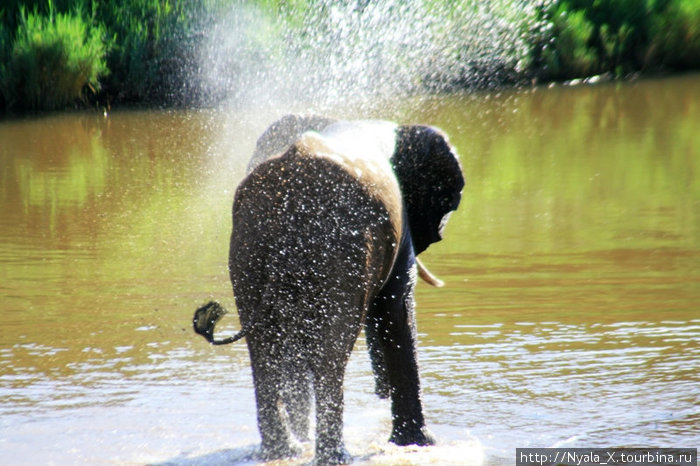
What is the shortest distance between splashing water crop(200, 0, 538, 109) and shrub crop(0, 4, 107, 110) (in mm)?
1747

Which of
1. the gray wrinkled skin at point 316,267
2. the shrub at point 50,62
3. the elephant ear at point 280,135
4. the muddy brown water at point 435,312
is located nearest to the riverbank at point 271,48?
the shrub at point 50,62

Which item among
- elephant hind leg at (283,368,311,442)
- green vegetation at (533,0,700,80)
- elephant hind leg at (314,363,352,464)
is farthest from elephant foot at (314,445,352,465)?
green vegetation at (533,0,700,80)

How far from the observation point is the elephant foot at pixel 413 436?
379 centimetres

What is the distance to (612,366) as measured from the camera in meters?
4.54

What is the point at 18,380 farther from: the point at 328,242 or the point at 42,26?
the point at 42,26

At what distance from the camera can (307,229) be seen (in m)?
3.17

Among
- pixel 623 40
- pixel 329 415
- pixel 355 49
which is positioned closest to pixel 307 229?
pixel 329 415

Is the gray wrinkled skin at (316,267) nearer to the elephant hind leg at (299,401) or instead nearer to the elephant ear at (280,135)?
the elephant hind leg at (299,401)

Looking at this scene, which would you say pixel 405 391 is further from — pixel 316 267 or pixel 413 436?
pixel 316 267

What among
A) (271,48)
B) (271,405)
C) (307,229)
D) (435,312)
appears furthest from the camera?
(271,48)

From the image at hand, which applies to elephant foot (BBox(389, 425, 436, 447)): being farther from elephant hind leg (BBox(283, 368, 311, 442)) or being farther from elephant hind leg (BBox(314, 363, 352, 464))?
elephant hind leg (BBox(314, 363, 352, 464))

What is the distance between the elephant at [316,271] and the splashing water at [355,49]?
34.4 ft

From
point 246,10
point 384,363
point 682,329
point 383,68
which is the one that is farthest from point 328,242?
point 383,68

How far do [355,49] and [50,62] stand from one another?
459cm
